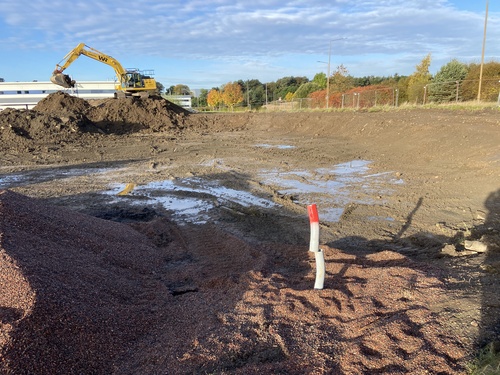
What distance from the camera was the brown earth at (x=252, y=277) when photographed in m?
3.12

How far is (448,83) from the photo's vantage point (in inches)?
1300

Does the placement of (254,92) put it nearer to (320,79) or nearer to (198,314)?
(320,79)

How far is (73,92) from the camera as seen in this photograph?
6091 centimetres

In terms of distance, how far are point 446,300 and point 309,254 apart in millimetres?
2753

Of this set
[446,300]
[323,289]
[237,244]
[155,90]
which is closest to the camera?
[446,300]

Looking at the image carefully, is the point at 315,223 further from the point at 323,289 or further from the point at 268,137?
the point at 268,137

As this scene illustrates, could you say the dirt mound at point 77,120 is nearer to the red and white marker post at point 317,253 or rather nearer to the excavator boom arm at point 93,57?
the excavator boom arm at point 93,57

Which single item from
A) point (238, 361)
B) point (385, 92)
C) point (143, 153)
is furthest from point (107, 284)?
point (385, 92)

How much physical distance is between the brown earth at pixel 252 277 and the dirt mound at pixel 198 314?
2 cm

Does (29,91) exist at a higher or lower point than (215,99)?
higher

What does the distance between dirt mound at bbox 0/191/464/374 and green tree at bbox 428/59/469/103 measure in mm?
31372

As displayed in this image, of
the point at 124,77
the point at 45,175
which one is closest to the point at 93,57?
the point at 124,77

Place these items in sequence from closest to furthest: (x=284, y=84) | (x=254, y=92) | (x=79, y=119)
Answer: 1. (x=79, y=119)
2. (x=254, y=92)
3. (x=284, y=84)

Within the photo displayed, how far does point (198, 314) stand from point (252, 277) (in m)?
1.12
